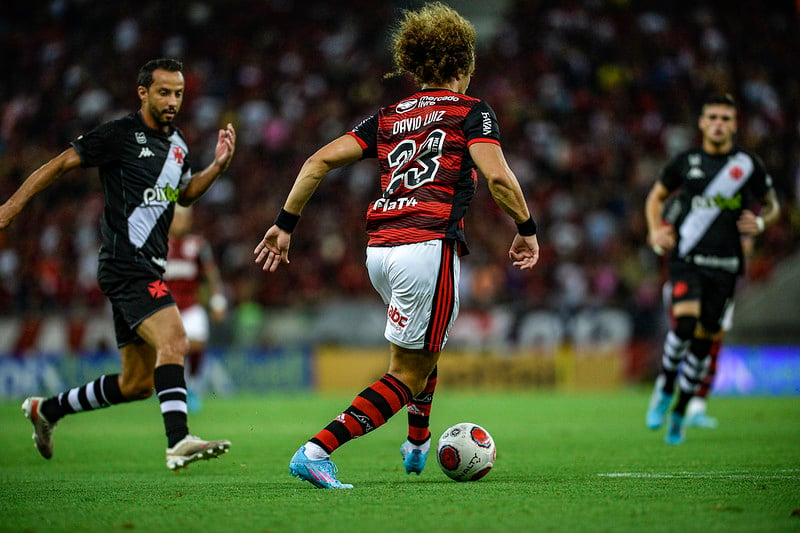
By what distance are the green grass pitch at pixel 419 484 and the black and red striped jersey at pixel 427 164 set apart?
55.7 inches

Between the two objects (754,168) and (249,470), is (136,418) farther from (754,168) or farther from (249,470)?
(754,168)

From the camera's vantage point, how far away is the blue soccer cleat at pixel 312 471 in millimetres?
5664

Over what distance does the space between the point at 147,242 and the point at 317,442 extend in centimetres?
211

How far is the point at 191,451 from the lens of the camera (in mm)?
6387

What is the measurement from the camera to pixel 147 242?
23.3 ft

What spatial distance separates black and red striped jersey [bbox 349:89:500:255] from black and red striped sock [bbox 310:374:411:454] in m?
0.79

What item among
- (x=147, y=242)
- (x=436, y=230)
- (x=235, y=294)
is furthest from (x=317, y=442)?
(x=235, y=294)

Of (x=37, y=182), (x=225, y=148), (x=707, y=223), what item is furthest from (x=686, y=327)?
(x=37, y=182)

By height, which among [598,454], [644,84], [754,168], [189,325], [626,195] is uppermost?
[644,84]

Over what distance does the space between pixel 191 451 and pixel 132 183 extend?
1.87 meters

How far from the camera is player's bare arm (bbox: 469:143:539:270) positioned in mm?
5676

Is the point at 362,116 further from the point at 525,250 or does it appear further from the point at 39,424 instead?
the point at 525,250

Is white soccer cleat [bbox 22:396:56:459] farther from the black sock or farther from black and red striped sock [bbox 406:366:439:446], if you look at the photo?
black and red striped sock [bbox 406:366:439:446]

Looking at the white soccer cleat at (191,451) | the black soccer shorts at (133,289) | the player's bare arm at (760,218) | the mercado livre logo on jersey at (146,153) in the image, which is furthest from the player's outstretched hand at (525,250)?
the player's bare arm at (760,218)
